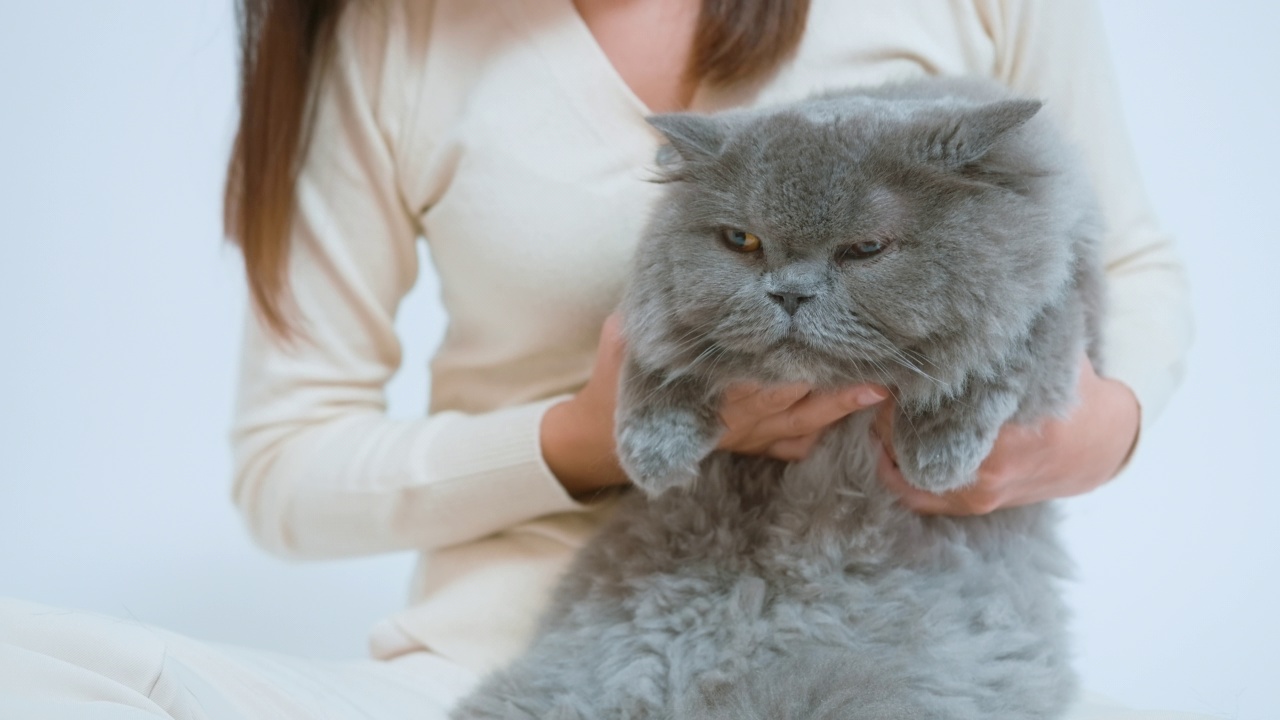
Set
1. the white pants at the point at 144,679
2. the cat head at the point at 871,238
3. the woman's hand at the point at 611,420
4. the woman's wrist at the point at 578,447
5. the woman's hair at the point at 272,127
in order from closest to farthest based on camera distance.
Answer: the white pants at the point at 144,679, the cat head at the point at 871,238, the woman's hand at the point at 611,420, the woman's wrist at the point at 578,447, the woman's hair at the point at 272,127

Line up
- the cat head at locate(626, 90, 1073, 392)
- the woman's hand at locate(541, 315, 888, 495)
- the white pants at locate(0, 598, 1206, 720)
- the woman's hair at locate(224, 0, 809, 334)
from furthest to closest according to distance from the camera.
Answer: the woman's hair at locate(224, 0, 809, 334) → the woman's hand at locate(541, 315, 888, 495) → the cat head at locate(626, 90, 1073, 392) → the white pants at locate(0, 598, 1206, 720)

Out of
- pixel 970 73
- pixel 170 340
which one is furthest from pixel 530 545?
pixel 170 340

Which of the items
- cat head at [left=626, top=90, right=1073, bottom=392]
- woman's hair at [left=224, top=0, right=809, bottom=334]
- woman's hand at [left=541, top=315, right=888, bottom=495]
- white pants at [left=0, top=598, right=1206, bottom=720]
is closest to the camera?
white pants at [left=0, top=598, right=1206, bottom=720]

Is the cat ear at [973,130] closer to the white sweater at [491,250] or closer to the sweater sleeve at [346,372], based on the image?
the white sweater at [491,250]

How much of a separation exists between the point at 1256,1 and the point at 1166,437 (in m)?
0.75

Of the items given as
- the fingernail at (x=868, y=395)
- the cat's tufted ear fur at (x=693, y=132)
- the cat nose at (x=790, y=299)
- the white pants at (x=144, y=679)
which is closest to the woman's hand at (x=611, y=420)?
the fingernail at (x=868, y=395)

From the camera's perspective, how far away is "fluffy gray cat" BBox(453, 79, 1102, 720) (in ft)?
3.46

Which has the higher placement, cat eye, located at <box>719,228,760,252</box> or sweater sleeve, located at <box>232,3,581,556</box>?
cat eye, located at <box>719,228,760,252</box>

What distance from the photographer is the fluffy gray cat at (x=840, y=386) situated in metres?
1.05

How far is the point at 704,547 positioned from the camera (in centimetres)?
122

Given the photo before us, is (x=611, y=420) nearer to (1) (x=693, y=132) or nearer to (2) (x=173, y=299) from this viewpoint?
(1) (x=693, y=132)

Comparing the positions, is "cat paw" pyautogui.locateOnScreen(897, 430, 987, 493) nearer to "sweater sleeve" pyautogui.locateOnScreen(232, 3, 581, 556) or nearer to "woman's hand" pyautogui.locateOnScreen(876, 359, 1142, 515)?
"woman's hand" pyautogui.locateOnScreen(876, 359, 1142, 515)

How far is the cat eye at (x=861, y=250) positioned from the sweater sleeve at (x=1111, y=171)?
1.54ft

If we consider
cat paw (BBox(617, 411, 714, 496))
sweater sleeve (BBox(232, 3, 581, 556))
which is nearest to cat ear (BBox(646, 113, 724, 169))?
cat paw (BBox(617, 411, 714, 496))
